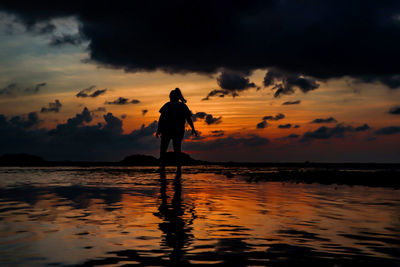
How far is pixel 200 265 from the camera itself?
3887mm

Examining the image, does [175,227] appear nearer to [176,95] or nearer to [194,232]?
[194,232]

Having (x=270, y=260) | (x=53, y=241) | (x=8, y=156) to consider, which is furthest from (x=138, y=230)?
(x=8, y=156)

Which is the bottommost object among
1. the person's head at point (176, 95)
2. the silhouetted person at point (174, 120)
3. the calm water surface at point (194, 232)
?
the calm water surface at point (194, 232)

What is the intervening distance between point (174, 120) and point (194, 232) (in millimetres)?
14236

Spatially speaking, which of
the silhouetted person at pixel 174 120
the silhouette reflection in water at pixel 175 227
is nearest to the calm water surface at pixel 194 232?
the silhouette reflection in water at pixel 175 227

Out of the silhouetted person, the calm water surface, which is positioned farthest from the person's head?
the calm water surface

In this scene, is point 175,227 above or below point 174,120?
below

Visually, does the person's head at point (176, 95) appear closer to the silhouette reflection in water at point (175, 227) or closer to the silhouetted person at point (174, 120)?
the silhouetted person at point (174, 120)

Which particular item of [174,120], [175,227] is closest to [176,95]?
[174,120]

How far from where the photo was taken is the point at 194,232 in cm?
545

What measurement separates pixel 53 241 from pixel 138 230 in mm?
1128

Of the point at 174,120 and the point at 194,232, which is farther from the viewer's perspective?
the point at 174,120

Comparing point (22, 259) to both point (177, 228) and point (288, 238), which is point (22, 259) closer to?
point (177, 228)

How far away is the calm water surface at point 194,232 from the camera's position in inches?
166
